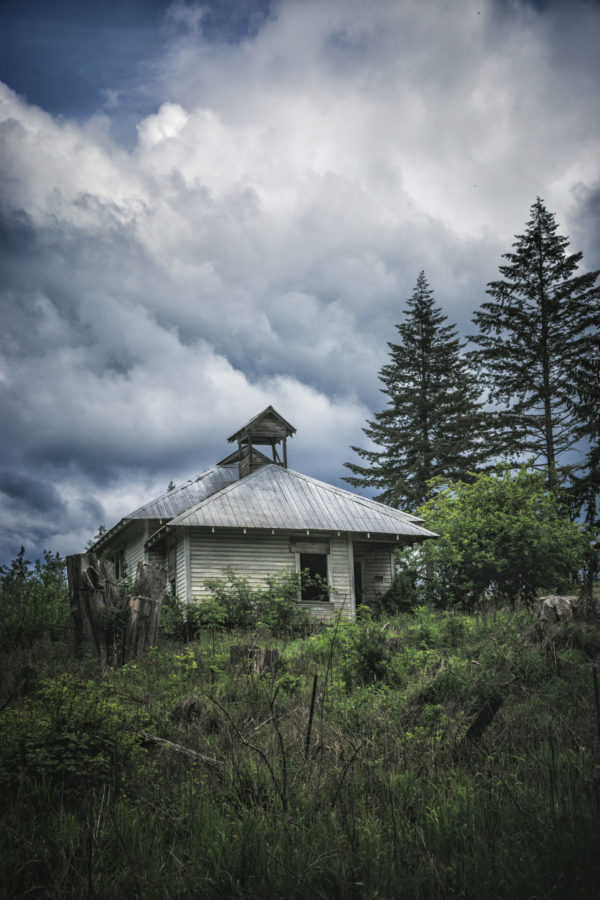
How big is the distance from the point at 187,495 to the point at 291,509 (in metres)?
→ 6.11

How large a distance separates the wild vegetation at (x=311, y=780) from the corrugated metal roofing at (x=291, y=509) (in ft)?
32.3

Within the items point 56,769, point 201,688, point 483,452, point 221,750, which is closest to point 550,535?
point 483,452

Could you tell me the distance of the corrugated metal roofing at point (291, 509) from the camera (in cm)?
2050

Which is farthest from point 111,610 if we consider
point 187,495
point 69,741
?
point 187,495

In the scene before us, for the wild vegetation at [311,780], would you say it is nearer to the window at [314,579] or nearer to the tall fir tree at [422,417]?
the window at [314,579]

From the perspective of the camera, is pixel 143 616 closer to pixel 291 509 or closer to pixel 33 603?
pixel 33 603

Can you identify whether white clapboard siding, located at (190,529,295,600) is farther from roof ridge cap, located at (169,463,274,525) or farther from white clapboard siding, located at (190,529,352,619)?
roof ridge cap, located at (169,463,274,525)

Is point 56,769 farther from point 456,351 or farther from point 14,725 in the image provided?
point 456,351

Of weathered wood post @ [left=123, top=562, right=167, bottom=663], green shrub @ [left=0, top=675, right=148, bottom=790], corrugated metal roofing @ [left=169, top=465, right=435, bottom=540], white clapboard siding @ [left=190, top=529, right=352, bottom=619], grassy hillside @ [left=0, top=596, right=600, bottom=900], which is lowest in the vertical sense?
grassy hillside @ [left=0, top=596, right=600, bottom=900]

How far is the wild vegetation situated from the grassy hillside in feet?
0.07

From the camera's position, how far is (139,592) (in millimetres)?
12602

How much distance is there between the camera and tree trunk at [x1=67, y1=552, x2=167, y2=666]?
12.0 m

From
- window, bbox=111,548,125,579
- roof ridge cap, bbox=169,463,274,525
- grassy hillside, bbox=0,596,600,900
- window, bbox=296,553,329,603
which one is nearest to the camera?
grassy hillside, bbox=0,596,600,900

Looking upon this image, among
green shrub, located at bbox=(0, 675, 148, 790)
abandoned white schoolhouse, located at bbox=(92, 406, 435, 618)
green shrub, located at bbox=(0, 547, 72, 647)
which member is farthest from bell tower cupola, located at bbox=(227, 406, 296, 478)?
green shrub, located at bbox=(0, 675, 148, 790)
